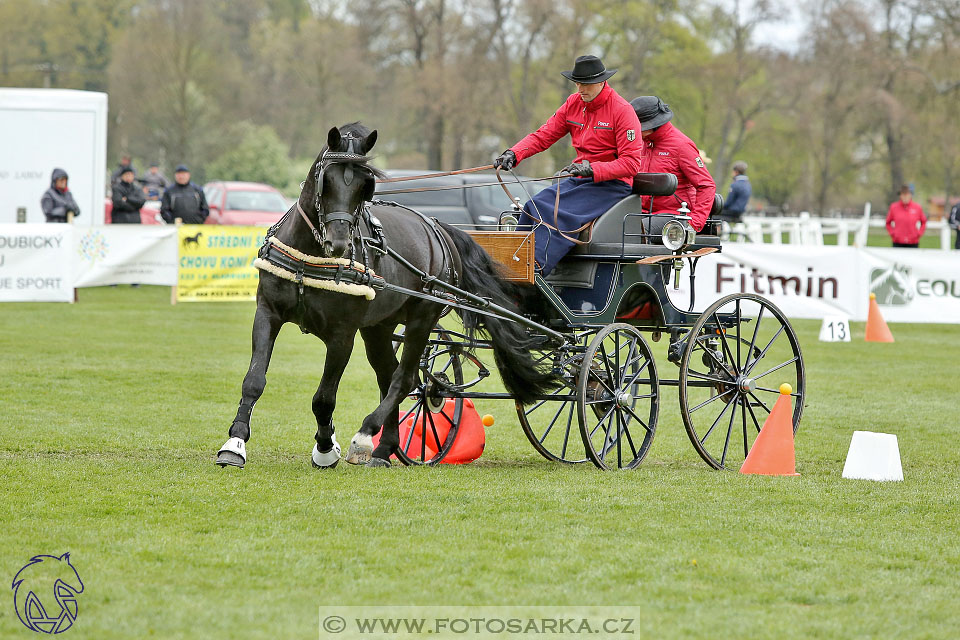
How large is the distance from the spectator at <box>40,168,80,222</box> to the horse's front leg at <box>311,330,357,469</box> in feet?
43.9

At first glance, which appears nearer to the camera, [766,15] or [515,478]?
[515,478]

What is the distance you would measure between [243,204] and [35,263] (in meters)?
9.90

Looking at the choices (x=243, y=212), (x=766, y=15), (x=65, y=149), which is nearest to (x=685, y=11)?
(x=766, y=15)

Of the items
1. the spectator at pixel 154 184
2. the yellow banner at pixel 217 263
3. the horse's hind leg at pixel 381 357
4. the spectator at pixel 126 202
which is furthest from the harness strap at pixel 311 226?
the spectator at pixel 154 184

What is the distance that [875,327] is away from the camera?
1568 centimetres

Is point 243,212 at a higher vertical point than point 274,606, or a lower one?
higher

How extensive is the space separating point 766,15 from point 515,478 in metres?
42.1

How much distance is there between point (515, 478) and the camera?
6.79 metres

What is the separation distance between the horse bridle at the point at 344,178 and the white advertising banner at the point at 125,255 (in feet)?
38.1

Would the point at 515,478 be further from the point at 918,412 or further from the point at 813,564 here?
the point at 918,412

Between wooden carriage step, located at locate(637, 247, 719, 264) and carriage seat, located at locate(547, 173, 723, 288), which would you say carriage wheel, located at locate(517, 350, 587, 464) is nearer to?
carriage seat, located at locate(547, 173, 723, 288)

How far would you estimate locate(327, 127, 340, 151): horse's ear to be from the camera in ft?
19.8

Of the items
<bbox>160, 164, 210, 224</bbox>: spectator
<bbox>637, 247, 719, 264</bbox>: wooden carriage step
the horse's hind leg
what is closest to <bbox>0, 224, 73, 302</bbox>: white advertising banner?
<bbox>160, 164, 210, 224</bbox>: spectator

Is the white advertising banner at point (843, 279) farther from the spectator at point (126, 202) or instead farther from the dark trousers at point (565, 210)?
the spectator at point (126, 202)
